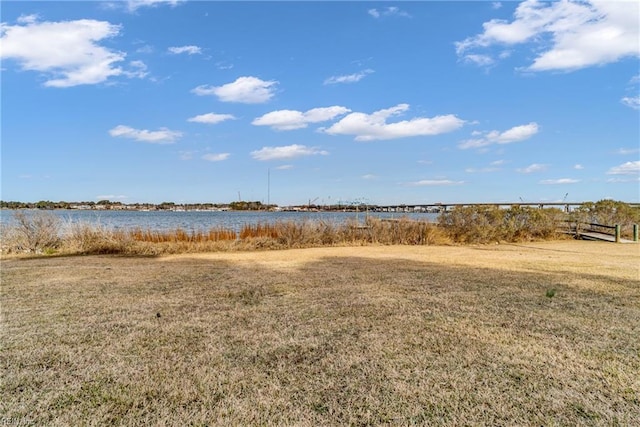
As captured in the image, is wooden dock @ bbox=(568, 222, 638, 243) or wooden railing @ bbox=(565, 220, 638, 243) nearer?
wooden dock @ bbox=(568, 222, 638, 243)

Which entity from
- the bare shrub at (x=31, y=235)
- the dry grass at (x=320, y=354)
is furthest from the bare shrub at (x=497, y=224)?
the bare shrub at (x=31, y=235)

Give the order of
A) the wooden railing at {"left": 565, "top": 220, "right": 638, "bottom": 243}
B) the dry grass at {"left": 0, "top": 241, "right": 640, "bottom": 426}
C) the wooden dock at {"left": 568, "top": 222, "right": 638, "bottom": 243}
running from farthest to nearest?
the wooden railing at {"left": 565, "top": 220, "right": 638, "bottom": 243}
the wooden dock at {"left": 568, "top": 222, "right": 638, "bottom": 243}
the dry grass at {"left": 0, "top": 241, "right": 640, "bottom": 426}

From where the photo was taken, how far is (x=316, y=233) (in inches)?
659

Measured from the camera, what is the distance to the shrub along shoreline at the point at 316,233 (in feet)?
44.9

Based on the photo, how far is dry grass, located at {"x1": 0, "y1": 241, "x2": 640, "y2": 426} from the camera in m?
2.73

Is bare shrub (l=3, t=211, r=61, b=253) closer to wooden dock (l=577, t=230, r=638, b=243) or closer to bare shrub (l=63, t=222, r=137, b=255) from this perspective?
bare shrub (l=63, t=222, r=137, b=255)

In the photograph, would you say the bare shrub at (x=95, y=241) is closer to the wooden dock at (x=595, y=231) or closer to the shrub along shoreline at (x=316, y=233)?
the shrub along shoreline at (x=316, y=233)

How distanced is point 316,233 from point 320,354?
13.1 metres

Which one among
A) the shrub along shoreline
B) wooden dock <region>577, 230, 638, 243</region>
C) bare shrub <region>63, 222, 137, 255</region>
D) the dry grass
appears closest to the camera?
the dry grass

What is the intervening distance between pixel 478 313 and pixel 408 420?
108 inches

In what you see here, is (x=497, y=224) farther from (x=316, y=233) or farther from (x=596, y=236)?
(x=316, y=233)

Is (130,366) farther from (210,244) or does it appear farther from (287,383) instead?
(210,244)

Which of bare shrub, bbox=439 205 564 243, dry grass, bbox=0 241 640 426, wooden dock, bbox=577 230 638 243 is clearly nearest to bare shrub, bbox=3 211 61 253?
dry grass, bbox=0 241 640 426

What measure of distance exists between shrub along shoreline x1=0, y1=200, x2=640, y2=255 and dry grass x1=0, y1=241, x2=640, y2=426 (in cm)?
770
